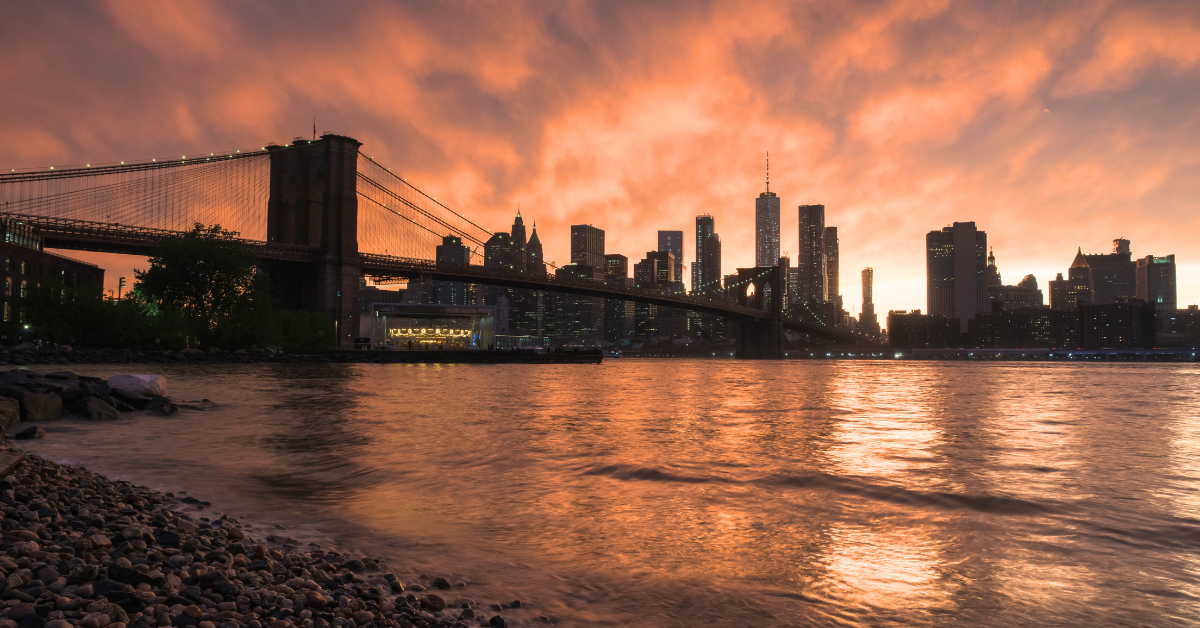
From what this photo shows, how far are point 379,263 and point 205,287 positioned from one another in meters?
18.5

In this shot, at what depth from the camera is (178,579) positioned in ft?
11.5

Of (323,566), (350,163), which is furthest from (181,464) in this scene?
(350,163)

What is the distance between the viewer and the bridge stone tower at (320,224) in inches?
2581

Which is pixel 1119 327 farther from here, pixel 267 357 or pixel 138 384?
pixel 138 384

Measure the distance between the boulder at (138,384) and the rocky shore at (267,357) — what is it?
24101 millimetres

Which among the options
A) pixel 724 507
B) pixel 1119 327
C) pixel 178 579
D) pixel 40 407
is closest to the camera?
pixel 178 579

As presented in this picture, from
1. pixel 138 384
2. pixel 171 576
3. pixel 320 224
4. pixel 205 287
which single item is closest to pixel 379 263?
pixel 320 224

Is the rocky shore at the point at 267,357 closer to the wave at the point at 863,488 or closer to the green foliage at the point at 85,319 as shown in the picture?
the green foliage at the point at 85,319

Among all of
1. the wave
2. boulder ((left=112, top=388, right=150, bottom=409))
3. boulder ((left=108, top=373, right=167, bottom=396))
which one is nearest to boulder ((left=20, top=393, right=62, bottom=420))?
boulder ((left=112, top=388, right=150, bottom=409))

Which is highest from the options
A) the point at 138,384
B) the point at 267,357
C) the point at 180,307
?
the point at 180,307

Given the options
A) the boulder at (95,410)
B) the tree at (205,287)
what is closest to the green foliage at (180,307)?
the tree at (205,287)

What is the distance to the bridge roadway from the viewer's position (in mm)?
52531

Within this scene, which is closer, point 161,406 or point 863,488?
point 863,488

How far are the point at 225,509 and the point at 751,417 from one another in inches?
588
